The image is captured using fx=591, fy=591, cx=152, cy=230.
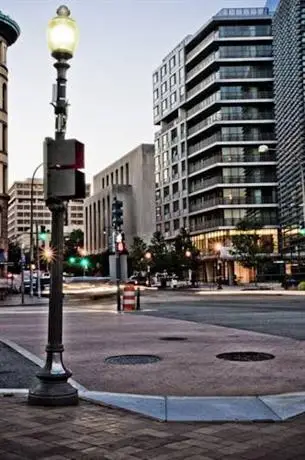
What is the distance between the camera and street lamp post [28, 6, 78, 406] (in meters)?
6.93

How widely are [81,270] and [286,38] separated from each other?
102 metres

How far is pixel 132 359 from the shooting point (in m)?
10.8

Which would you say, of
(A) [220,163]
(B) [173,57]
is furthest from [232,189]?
(B) [173,57]

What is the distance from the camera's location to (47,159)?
7.29m

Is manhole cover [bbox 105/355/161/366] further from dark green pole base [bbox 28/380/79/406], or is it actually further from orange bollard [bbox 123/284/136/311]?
orange bollard [bbox 123/284/136/311]

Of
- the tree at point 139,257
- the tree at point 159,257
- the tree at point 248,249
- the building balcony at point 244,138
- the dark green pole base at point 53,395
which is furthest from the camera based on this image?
the tree at point 139,257

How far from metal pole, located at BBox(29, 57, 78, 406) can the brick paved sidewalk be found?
0.28 metres

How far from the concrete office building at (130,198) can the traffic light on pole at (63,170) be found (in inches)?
4226

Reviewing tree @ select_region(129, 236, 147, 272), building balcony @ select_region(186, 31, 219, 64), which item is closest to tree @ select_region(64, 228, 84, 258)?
tree @ select_region(129, 236, 147, 272)

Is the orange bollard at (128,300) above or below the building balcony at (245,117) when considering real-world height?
below

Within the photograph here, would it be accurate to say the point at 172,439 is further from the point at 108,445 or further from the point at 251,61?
the point at 251,61

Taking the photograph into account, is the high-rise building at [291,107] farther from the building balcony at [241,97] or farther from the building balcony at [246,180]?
the building balcony at [241,97]

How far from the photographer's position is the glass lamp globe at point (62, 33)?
293 inches

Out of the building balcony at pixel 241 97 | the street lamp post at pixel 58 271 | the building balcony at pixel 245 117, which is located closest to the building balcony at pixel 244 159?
the building balcony at pixel 245 117
